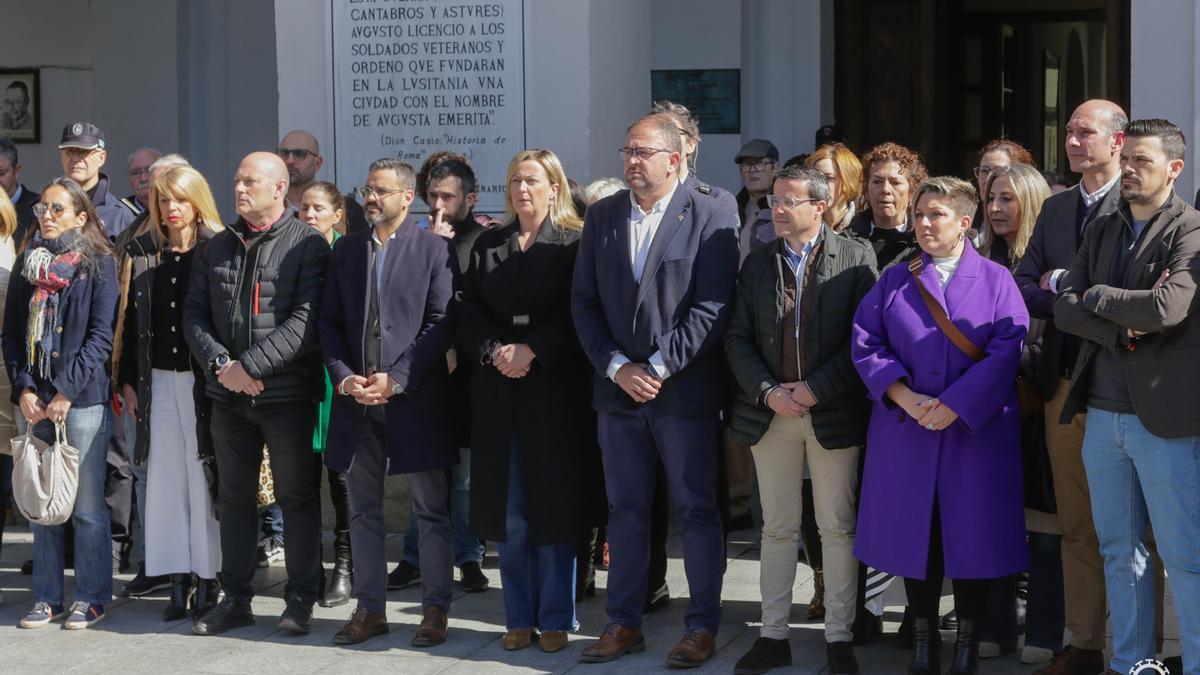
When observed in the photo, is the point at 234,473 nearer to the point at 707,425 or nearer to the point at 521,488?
the point at 521,488

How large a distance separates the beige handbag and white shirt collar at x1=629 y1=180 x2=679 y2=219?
2.58 m

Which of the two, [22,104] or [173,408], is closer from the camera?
[173,408]

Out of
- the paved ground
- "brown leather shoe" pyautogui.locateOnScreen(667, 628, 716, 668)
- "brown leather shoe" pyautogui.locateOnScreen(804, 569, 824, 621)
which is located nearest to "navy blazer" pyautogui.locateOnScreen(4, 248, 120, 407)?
the paved ground

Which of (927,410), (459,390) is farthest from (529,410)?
(927,410)

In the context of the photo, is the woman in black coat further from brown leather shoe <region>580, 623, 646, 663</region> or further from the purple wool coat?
the purple wool coat

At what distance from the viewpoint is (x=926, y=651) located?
584 centimetres

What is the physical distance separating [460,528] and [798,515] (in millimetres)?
2036

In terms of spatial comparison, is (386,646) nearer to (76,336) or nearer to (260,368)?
(260,368)

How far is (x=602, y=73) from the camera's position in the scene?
8719 millimetres

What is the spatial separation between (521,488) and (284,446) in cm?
102

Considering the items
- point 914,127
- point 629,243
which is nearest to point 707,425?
point 629,243

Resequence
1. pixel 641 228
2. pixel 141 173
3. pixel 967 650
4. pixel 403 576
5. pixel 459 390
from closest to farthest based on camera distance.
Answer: pixel 967 650 < pixel 641 228 < pixel 459 390 < pixel 403 576 < pixel 141 173

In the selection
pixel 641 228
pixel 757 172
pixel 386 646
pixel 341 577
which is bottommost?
pixel 386 646

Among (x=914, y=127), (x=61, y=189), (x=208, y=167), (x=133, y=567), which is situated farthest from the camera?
(x=208, y=167)
